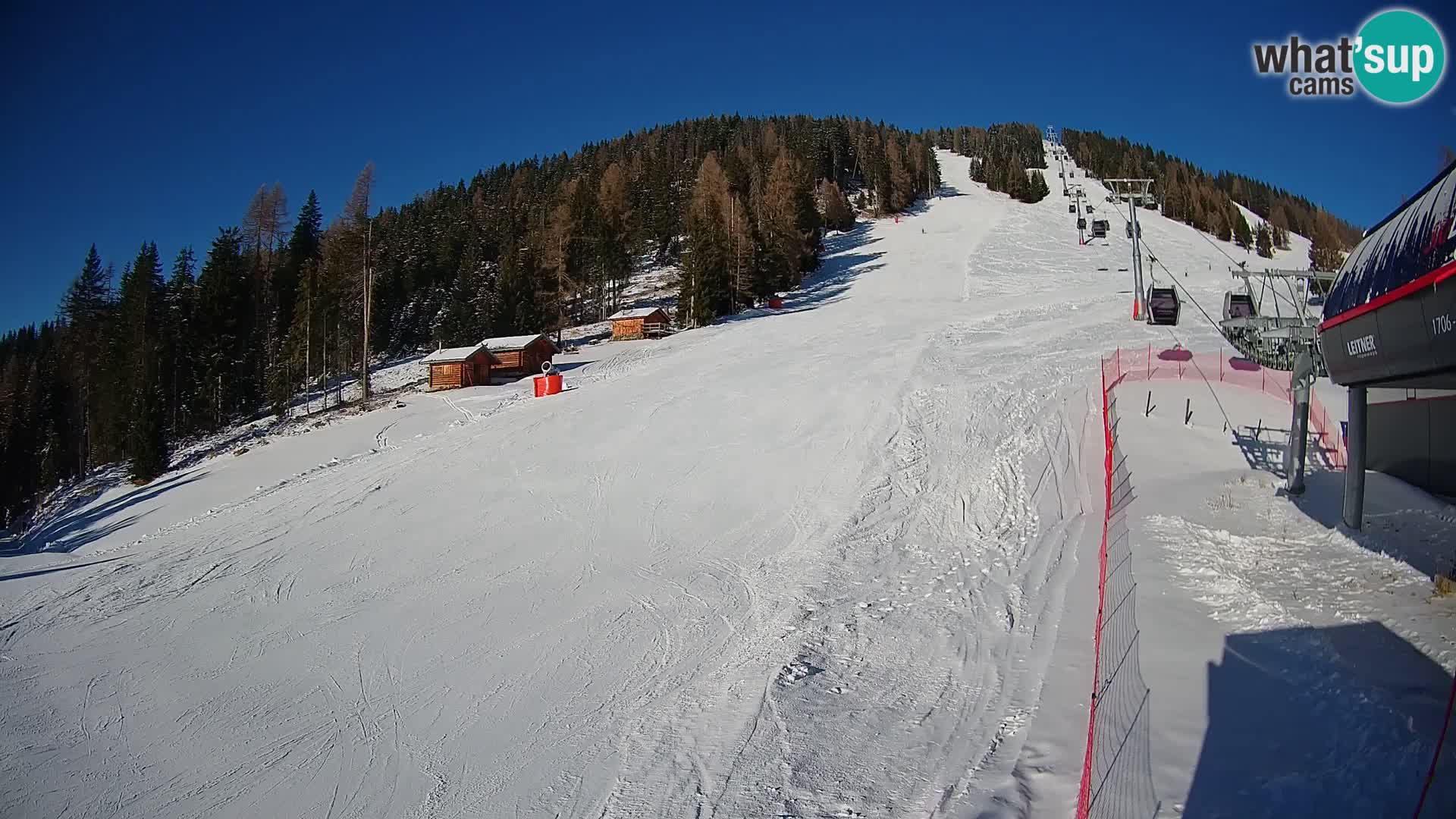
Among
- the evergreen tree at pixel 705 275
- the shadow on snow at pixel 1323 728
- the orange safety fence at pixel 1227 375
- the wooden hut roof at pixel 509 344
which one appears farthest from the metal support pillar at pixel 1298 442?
the evergreen tree at pixel 705 275

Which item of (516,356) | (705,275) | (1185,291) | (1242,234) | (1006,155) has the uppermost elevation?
(1006,155)

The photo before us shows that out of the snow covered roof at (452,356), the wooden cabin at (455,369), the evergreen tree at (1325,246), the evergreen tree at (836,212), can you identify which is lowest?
the wooden cabin at (455,369)

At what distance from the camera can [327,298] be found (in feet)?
154

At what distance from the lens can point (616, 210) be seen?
69.5 metres

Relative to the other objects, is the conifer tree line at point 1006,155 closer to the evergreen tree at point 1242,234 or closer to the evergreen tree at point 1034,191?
the evergreen tree at point 1034,191

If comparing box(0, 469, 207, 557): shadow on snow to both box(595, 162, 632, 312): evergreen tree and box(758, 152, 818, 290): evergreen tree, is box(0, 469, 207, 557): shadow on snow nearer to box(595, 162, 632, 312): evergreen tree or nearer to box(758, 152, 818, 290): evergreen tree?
box(595, 162, 632, 312): evergreen tree

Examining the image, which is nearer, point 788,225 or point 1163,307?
point 1163,307

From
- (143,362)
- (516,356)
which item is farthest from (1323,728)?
(143,362)

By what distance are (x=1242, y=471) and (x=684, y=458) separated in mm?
11397

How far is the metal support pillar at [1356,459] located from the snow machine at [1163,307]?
21.5 metres

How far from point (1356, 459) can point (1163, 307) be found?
22.0 metres

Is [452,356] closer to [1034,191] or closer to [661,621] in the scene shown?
[661,621]

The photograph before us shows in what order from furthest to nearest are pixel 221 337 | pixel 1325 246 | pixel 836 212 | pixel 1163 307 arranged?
pixel 836 212
pixel 1325 246
pixel 221 337
pixel 1163 307

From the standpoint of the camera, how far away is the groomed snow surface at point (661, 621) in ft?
23.3
